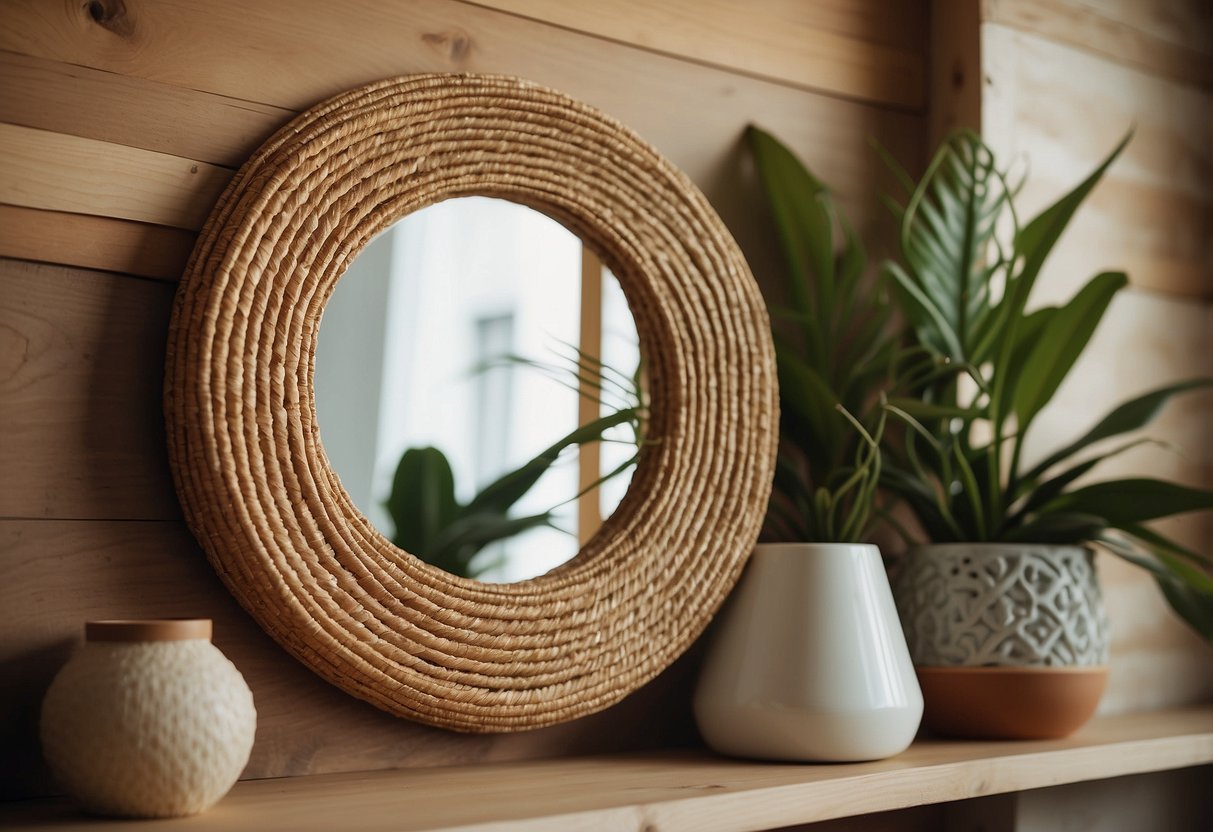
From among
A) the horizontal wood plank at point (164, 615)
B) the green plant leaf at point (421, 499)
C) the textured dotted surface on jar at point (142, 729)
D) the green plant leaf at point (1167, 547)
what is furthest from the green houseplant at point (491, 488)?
the green plant leaf at point (1167, 547)

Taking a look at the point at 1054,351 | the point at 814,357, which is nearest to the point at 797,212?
the point at 814,357

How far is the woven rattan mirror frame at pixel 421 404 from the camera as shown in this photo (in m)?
0.80

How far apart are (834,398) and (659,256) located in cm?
21

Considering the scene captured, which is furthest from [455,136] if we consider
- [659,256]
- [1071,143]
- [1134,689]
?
[1134,689]

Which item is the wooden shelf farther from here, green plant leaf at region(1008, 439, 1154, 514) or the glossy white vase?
green plant leaf at region(1008, 439, 1154, 514)

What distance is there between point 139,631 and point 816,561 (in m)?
0.53

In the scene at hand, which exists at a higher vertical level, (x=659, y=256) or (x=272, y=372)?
(x=659, y=256)

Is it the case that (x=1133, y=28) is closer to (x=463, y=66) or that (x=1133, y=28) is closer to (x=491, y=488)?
(x=463, y=66)

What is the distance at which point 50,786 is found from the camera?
2.50 feet

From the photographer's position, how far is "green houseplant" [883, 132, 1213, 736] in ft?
3.42

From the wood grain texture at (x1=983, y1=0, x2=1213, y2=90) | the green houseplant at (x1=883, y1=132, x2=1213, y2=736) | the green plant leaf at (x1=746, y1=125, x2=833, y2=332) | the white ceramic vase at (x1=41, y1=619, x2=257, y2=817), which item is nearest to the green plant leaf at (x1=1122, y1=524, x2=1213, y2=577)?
the green houseplant at (x1=883, y1=132, x2=1213, y2=736)

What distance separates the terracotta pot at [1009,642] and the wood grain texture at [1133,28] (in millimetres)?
598

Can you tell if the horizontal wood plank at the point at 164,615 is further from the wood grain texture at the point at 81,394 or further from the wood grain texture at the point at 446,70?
the wood grain texture at the point at 446,70

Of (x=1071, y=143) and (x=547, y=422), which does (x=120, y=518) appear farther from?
(x=1071, y=143)
